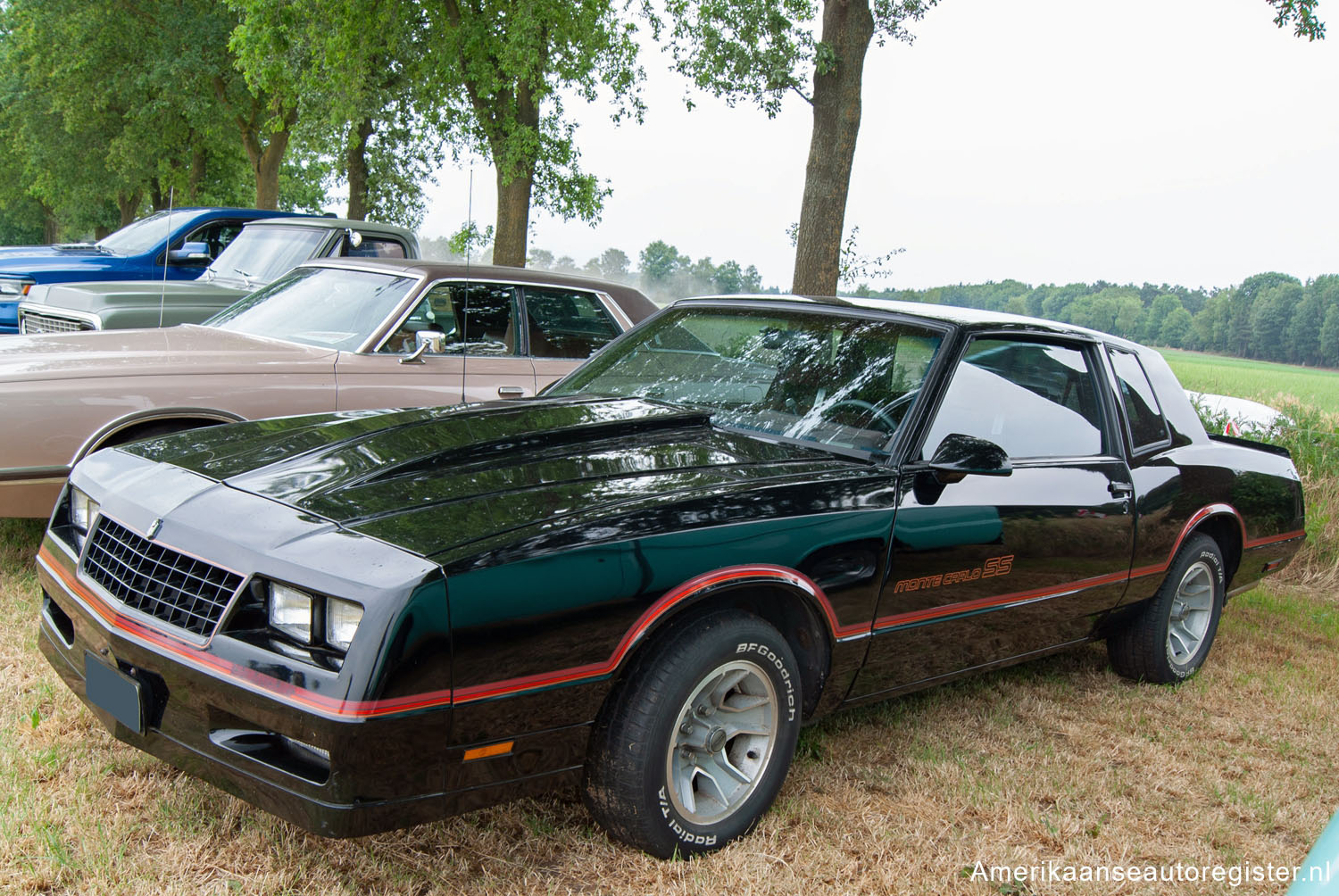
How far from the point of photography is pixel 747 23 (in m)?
10.4

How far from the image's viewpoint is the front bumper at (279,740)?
7.07 feet

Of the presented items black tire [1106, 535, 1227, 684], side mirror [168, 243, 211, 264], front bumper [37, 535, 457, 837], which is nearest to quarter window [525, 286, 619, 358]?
black tire [1106, 535, 1227, 684]

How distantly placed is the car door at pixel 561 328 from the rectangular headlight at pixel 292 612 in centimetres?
362

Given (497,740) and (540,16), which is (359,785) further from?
(540,16)

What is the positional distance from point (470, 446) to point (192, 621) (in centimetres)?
93

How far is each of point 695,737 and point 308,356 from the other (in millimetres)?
3353

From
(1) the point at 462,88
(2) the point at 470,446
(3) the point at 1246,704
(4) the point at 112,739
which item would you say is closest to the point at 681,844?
(2) the point at 470,446

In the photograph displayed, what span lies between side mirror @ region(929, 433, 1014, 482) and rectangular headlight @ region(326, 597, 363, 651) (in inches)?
72.0

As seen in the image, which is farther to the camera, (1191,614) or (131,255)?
(131,255)

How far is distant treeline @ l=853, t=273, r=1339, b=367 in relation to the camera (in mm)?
10844

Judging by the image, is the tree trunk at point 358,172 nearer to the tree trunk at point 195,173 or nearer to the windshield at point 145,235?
the tree trunk at point 195,173

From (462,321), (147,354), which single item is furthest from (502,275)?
(147,354)

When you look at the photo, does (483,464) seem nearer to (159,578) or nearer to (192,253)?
(159,578)

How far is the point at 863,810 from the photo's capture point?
10.5 ft
